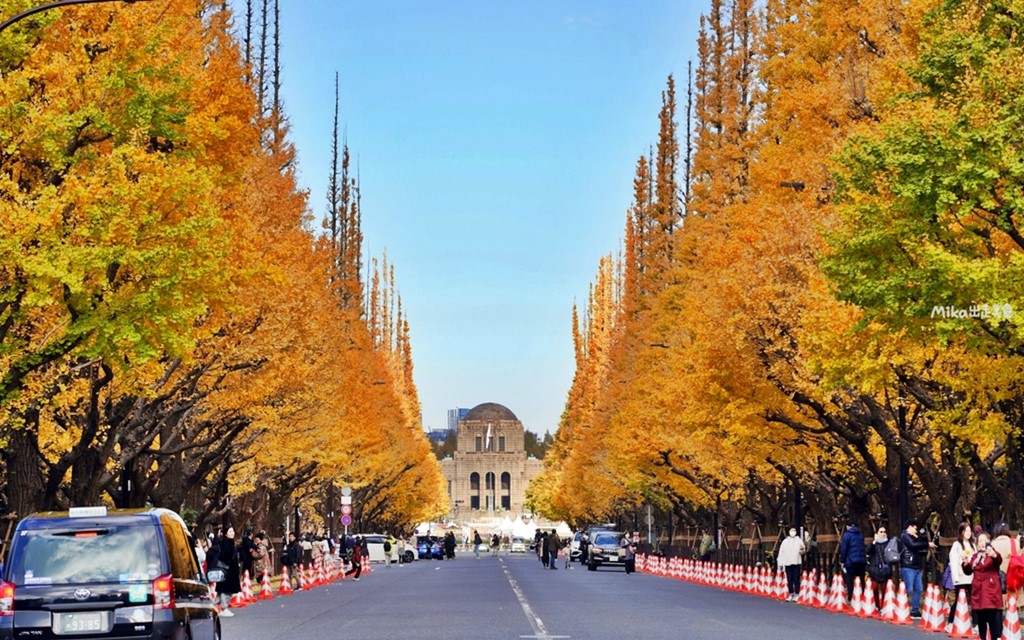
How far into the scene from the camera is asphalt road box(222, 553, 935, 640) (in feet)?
76.6

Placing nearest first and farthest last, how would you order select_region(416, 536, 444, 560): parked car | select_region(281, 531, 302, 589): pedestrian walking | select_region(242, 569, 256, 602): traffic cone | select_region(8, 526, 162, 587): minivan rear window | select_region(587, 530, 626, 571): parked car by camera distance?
1. select_region(8, 526, 162, 587): minivan rear window
2. select_region(242, 569, 256, 602): traffic cone
3. select_region(281, 531, 302, 589): pedestrian walking
4. select_region(587, 530, 626, 571): parked car
5. select_region(416, 536, 444, 560): parked car

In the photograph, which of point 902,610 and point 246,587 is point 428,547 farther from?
point 902,610

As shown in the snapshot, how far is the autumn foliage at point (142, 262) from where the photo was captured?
21.2m

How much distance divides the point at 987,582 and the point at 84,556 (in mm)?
11434

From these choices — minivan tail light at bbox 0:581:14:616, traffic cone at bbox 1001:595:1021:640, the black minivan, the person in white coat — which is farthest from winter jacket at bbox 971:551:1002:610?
minivan tail light at bbox 0:581:14:616

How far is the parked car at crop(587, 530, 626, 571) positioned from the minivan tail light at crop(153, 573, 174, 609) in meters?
56.0

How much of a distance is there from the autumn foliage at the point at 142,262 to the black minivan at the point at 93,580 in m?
6.17

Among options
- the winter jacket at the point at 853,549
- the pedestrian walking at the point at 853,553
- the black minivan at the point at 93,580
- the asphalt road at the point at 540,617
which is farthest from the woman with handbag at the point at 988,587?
the winter jacket at the point at 853,549

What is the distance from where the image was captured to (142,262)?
21.2m

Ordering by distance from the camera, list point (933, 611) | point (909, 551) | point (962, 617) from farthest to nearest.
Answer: point (909, 551)
point (933, 611)
point (962, 617)

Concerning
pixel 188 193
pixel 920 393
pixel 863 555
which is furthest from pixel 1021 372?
pixel 188 193

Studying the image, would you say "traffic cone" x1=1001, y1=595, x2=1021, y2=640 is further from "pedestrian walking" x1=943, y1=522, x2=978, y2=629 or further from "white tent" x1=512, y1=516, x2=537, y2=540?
"white tent" x1=512, y1=516, x2=537, y2=540

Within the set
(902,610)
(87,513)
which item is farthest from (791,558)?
(87,513)

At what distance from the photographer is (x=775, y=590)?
4025 cm
